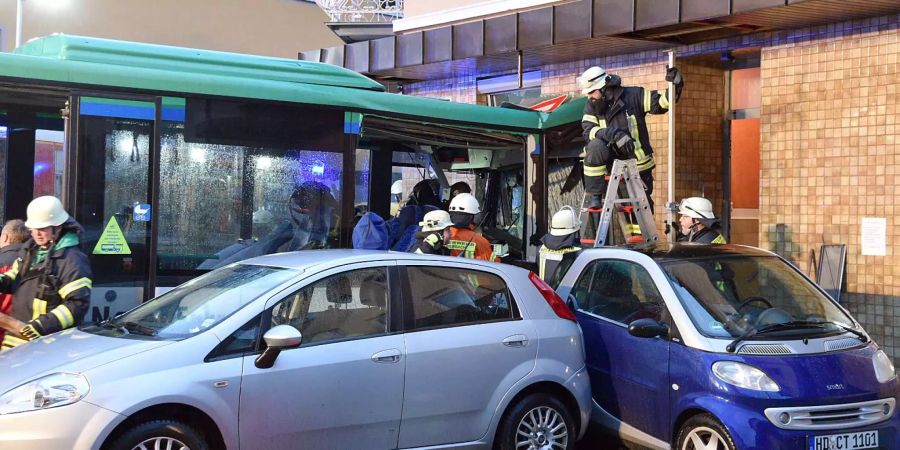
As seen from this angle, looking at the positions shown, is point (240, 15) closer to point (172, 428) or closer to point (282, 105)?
point (282, 105)

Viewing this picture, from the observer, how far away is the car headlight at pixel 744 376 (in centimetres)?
543

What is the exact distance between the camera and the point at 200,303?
550cm

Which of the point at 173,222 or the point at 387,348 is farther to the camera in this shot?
the point at 173,222

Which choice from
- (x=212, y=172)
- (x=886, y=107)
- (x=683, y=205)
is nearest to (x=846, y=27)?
(x=886, y=107)

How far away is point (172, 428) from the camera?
475 centimetres

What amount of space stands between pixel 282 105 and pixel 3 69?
225cm

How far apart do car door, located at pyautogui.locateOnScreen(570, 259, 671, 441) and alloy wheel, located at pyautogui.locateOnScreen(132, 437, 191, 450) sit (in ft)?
9.89

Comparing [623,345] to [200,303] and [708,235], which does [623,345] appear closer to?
[708,235]

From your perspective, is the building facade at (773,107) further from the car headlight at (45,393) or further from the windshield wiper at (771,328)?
the car headlight at (45,393)

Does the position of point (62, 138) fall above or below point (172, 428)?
above

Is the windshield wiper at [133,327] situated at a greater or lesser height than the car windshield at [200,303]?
lesser

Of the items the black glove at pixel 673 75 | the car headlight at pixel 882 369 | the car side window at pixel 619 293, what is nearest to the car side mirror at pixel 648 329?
the car side window at pixel 619 293

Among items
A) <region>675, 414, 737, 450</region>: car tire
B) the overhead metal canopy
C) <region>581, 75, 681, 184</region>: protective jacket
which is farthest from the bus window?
the overhead metal canopy

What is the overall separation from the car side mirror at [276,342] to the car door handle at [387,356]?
543 mm
